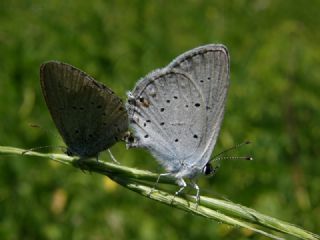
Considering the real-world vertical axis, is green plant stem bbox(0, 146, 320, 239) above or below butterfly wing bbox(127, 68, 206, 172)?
below

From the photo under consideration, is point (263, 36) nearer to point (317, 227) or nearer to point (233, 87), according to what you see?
point (233, 87)

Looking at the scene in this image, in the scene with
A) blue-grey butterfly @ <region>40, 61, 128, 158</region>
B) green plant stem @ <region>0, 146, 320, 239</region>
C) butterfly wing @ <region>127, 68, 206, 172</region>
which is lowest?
green plant stem @ <region>0, 146, 320, 239</region>

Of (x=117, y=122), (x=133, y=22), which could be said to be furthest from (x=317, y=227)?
(x=133, y=22)

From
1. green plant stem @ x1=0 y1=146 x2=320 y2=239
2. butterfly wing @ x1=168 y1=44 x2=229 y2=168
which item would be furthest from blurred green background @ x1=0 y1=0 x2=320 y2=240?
green plant stem @ x1=0 y1=146 x2=320 y2=239

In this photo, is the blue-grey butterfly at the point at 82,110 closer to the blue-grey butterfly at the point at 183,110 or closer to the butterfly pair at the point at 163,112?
the butterfly pair at the point at 163,112

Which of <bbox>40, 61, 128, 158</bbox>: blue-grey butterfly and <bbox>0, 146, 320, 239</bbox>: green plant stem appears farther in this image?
<bbox>40, 61, 128, 158</bbox>: blue-grey butterfly

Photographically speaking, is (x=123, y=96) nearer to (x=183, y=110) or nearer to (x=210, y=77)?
(x=183, y=110)

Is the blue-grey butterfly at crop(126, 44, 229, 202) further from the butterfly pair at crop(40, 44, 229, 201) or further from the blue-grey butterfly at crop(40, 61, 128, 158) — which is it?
the blue-grey butterfly at crop(40, 61, 128, 158)
